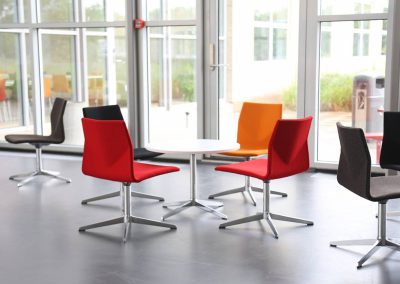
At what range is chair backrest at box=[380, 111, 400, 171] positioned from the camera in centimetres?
514

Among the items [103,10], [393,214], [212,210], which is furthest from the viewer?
[103,10]

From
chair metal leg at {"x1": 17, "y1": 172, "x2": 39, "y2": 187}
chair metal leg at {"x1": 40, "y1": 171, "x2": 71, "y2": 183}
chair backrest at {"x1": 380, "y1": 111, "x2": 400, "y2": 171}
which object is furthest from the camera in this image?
chair metal leg at {"x1": 40, "y1": 171, "x2": 71, "y2": 183}

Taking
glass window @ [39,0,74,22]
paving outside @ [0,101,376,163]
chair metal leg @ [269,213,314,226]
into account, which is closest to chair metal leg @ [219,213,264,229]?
chair metal leg @ [269,213,314,226]

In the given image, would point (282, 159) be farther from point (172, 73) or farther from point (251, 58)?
point (172, 73)

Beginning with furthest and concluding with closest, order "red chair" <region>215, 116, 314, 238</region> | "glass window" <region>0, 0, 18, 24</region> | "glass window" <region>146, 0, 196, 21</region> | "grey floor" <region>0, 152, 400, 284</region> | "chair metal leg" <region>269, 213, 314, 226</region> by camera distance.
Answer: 1. "glass window" <region>0, 0, 18, 24</region>
2. "glass window" <region>146, 0, 196, 21</region>
3. "chair metal leg" <region>269, 213, 314, 226</region>
4. "red chair" <region>215, 116, 314, 238</region>
5. "grey floor" <region>0, 152, 400, 284</region>

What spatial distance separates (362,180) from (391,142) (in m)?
1.41

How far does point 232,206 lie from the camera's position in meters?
5.58

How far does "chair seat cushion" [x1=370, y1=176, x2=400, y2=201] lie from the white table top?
135cm

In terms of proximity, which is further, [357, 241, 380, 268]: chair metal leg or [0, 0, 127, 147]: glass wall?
[0, 0, 127, 147]: glass wall

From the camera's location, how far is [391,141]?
5.16 meters

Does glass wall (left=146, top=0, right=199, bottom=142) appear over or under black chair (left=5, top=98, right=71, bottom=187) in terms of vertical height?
over

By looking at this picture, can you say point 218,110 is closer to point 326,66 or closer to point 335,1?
point 326,66

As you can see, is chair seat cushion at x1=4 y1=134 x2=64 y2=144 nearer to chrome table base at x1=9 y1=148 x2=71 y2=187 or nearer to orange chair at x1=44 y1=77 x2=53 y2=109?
chrome table base at x1=9 y1=148 x2=71 y2=187

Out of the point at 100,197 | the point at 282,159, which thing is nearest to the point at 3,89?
the point at 100,197
